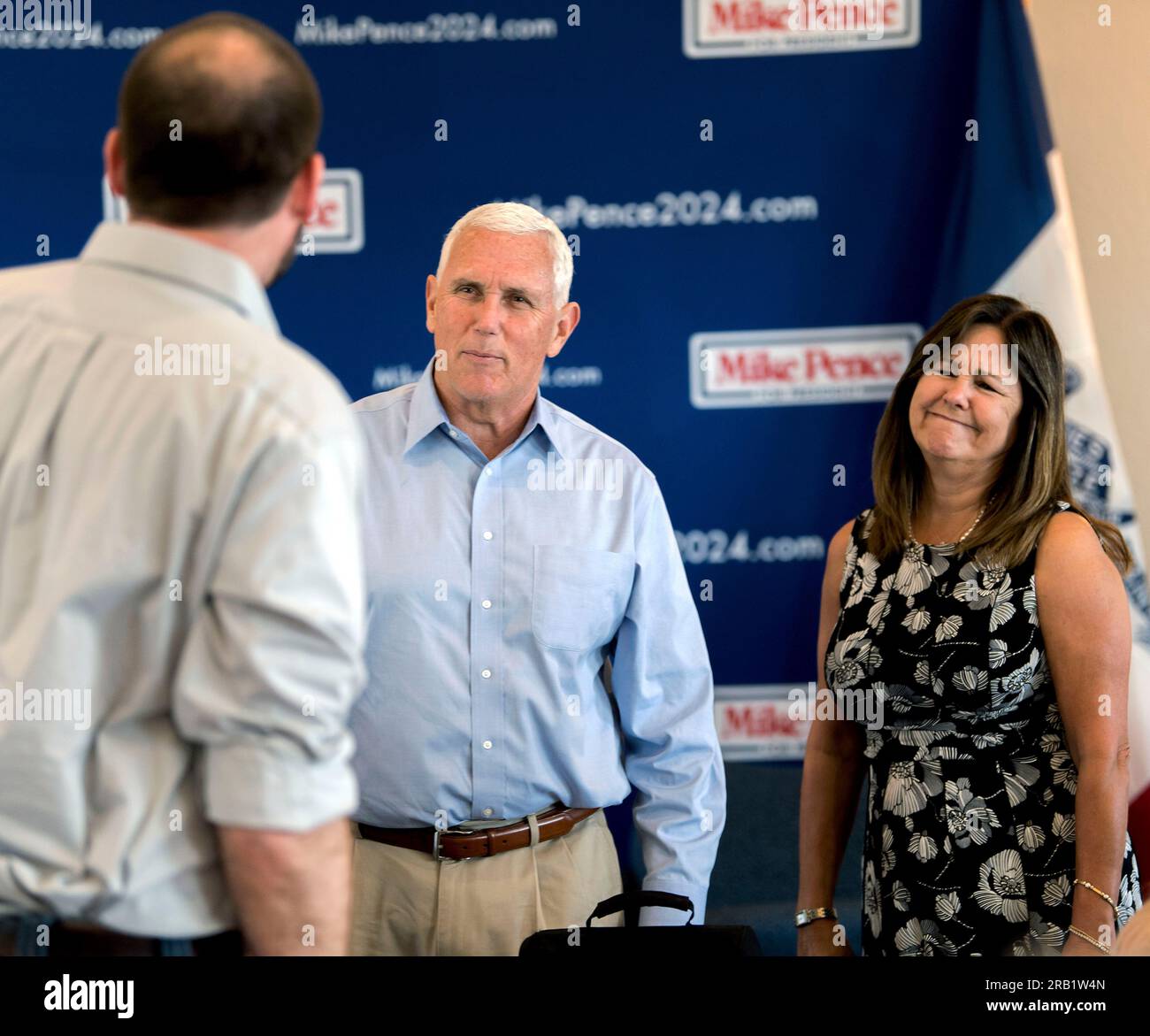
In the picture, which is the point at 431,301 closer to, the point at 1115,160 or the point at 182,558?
the point at 182,558

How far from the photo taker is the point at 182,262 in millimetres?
1136

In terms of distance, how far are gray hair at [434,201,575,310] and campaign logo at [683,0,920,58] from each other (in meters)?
1.16

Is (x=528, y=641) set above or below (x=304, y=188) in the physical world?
→ below

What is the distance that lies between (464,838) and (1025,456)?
1204mm

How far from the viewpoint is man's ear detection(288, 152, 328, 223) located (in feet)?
3.81

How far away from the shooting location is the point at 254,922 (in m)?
1.11

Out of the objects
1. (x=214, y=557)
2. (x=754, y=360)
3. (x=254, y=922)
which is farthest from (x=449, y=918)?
(x=754, y=360)

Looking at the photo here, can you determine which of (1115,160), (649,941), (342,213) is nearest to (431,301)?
(342,213)

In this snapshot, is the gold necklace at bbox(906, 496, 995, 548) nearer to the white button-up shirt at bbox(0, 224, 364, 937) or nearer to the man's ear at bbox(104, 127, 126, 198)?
the white button-up shirt at bbox(0, 224, 364, 937)

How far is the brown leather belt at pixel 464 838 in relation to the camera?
2.06 metres

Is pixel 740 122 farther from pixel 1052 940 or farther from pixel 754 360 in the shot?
pixel 1052 940

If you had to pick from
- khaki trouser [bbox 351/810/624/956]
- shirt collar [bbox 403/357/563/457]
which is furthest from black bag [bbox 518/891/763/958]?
shirt collar [bbox 403/357/563/457]

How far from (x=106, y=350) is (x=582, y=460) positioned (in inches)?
49.0
